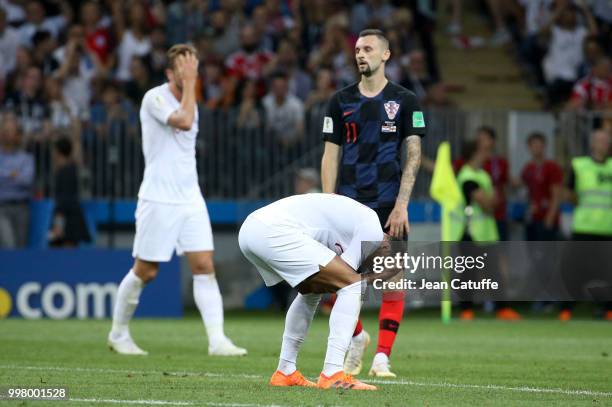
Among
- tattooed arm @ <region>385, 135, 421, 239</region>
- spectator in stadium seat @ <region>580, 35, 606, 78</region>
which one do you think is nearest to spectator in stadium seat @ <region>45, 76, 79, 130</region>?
spectator in stadium seat @ <region>580, 35, 606, 78</region>

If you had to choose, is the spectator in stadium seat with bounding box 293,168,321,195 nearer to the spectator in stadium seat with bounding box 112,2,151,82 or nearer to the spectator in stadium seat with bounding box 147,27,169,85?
the spectator in stadium seat with bounding box 147,27,169,85

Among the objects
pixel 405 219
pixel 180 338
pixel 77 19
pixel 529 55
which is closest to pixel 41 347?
pixel 180 338

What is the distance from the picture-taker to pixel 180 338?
13477mm

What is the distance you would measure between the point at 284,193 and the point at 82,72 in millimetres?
3657

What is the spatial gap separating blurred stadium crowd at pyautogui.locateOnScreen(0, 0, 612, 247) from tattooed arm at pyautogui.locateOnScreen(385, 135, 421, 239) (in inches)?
336

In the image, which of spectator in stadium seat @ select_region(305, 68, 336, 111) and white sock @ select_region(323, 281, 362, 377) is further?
spectator in stadium seat @ select_region(305, 68, 336, 111)

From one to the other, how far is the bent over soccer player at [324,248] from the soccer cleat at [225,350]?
3.11 m

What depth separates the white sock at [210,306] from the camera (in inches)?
449

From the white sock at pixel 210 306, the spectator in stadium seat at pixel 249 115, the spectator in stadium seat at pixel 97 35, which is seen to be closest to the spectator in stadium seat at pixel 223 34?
the spectator in stadium seat at pixel 97 35

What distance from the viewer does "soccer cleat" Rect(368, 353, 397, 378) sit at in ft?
31.1

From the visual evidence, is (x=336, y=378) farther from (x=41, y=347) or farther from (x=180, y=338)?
(x=180, y=338)

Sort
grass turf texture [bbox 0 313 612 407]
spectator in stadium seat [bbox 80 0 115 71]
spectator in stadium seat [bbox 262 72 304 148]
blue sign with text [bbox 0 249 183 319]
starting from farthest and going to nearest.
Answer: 1. spectator in stadium seat [bbox 80 0 115 71]
2. spectator in stadium seat [bbox 262 72 304 148]
3. blue sign with text [bbox 0 249 183 319]
4. grass turf texture [bbox 0 313 612 407]

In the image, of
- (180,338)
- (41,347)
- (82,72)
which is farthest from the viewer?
(82,72)

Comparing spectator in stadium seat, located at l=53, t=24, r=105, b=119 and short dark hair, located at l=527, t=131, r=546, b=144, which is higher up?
spectator in stadium seat, located at l=53, t=24, r=105, b=119
